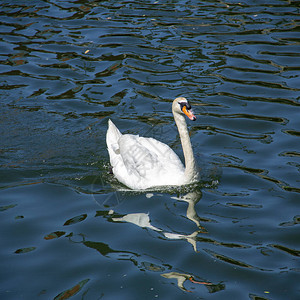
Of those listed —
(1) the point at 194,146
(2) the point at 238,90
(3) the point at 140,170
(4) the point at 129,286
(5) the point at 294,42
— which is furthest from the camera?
(5) the point at 294,42

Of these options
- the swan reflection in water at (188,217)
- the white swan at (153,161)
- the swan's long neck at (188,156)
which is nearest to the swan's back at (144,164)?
the white swan at (153,161)

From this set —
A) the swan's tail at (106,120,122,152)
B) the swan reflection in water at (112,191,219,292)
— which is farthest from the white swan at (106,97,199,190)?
the swan reflection in water at (112,191,219,292)

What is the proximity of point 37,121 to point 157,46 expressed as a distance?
5.13 meters

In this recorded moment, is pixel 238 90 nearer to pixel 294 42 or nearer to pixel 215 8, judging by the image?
pixel 294 42

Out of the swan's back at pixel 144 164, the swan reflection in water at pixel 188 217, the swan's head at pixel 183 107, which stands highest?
the swan's head at pixel 183 107

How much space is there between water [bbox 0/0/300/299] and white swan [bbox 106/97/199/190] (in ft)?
0.75

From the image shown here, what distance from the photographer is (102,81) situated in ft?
44.0

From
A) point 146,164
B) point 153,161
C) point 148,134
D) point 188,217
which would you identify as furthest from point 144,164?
point 148,134

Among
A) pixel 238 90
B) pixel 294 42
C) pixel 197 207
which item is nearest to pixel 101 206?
pixel 197 207

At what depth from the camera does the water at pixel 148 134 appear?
21.7ft

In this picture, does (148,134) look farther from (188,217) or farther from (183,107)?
(188,217)

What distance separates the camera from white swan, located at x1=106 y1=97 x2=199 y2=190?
8.62 meters

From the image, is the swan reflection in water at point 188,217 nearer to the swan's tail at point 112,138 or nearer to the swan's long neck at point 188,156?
the swan's long neck at point 188,156

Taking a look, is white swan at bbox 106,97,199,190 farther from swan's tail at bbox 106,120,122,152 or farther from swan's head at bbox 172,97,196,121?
swan's tail at bbox 106,120,122,152
